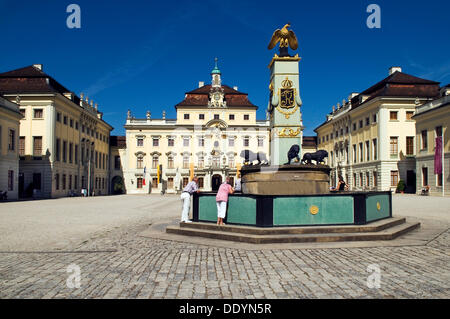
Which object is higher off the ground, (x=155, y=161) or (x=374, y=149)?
(x=374, y=149)

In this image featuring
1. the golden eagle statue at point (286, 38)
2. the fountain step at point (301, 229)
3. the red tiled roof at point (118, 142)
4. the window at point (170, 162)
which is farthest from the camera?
the red tiled roof at point (118, 142)

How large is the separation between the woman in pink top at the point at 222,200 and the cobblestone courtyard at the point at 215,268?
2.98 ft

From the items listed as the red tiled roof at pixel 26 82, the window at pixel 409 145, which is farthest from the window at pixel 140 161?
the window at pixel 409 145

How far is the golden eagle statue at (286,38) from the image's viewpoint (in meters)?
13.6

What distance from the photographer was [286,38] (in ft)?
44.6

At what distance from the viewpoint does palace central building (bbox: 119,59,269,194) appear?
60.2 meters

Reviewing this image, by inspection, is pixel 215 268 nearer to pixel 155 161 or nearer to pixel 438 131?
pixel 438 131

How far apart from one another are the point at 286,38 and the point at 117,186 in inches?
2048

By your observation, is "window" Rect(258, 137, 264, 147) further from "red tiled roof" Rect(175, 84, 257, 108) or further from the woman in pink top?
the woman in pink top

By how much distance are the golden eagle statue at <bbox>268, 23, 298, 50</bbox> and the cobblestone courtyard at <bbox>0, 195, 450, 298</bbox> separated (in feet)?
24.8

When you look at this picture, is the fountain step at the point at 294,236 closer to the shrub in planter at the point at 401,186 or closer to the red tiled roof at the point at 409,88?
the shrub in planter at the point at 401,186

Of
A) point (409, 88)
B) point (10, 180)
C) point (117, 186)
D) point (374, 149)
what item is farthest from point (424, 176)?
point (117, 186)

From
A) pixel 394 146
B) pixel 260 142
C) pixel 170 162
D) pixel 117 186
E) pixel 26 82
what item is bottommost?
pixel 117 186

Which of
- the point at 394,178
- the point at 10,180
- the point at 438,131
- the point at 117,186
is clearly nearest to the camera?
the point at 10,180
